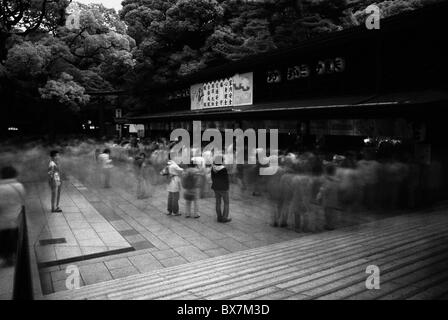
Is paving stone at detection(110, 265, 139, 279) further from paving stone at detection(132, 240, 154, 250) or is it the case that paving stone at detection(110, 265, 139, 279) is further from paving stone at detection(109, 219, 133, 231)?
paving stone at detection(109, 219, 133, 231)

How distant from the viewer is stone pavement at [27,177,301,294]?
22.1ft

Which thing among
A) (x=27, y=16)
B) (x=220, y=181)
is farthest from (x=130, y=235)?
(x=27, y=16)

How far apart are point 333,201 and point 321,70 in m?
7.55

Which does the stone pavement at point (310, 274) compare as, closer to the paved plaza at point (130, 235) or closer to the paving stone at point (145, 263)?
the paving stone at point (145, 263)

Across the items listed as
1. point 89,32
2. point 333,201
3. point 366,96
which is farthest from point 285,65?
point 89,32

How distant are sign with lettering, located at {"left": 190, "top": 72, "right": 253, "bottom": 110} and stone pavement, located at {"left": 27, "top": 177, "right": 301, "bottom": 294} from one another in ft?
27.9

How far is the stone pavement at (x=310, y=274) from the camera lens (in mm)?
4906

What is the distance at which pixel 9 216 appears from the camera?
21.5 ft

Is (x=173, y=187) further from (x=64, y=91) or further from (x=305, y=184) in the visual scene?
(x=64, y=91)

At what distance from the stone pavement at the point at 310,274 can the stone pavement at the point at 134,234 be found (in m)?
0.66

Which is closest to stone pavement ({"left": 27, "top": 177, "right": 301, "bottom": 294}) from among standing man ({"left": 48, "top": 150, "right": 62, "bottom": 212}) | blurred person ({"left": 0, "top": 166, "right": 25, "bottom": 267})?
standing man ({"left": 48, "top": 150, "right": 62, "bottom": 212})

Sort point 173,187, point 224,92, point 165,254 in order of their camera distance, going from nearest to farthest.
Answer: point 165,254 → point 173,187 → point 224,92

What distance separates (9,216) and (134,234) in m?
2.93
